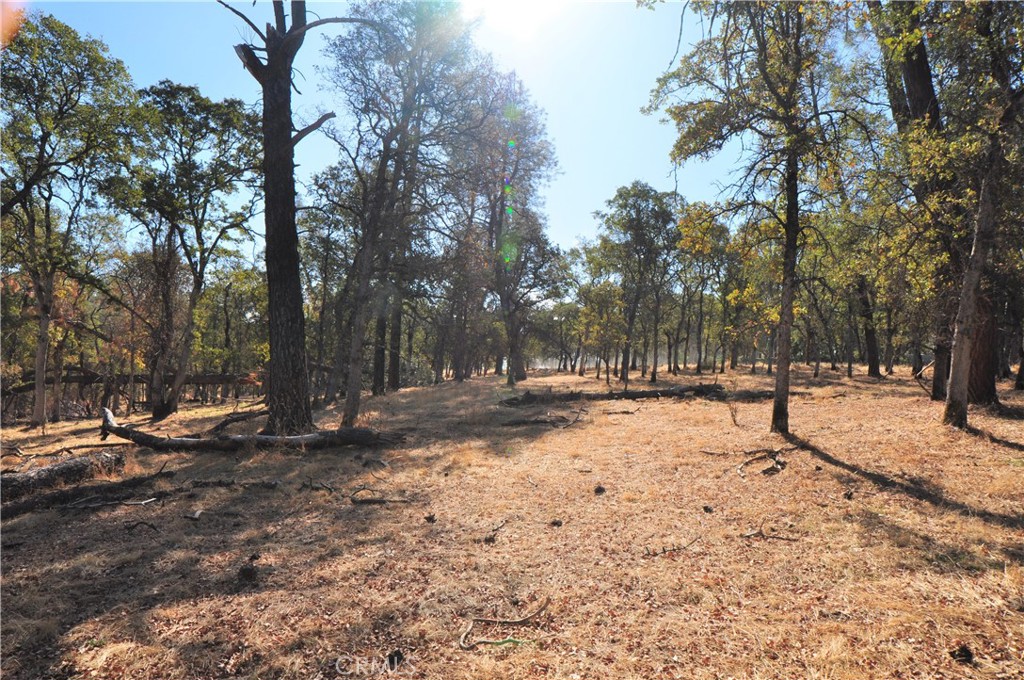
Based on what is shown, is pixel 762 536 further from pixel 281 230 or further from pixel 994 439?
pixel 281 230

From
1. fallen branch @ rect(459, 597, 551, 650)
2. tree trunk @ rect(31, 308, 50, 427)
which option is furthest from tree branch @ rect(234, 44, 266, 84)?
tree trunk @ rect(31, 308, 50, 427)

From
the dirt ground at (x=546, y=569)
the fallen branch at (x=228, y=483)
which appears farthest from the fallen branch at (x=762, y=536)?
the fallen branch at (x=228, y=483)

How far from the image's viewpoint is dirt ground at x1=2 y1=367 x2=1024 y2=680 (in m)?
3.12

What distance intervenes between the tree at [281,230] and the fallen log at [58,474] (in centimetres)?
299

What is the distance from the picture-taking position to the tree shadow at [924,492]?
5352 millimetres

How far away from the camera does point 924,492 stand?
6402mm

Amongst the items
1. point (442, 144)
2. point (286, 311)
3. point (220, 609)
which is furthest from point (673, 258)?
point (220, 609)

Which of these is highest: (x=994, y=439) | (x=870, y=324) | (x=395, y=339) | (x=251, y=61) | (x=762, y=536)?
(x=251, y=61)

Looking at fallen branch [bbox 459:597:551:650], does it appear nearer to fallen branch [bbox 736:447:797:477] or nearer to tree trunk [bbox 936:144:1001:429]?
fallen branch [bbox 736:447:797:477]

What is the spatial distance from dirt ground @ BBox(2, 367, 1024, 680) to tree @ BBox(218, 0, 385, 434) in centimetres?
194

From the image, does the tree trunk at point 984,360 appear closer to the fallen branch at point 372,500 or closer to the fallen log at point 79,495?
the fallen branch at point 372,500

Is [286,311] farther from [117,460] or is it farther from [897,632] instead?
[897,632]

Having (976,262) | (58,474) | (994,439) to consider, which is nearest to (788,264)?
(976,262)

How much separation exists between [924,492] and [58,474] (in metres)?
12.9
